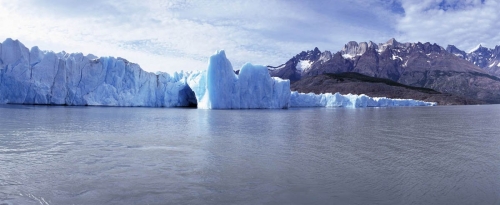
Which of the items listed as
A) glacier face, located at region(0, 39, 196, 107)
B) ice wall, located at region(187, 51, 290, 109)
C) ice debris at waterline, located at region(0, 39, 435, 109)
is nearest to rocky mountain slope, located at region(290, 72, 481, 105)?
ice debris at waterline, located at region(0, 39, 435, 109)

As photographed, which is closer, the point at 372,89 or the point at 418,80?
the point at 372,89

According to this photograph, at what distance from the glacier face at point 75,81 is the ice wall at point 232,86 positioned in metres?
4.74

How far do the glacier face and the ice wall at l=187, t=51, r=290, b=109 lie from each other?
474 cm

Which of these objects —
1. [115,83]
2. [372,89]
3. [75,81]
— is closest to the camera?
[75,81]

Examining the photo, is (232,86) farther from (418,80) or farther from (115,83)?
(418,80)

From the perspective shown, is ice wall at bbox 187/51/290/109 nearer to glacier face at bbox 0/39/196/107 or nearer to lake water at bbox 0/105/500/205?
glacier face at bbox 0/39/196/107

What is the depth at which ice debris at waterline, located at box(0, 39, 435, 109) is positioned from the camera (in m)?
31.4

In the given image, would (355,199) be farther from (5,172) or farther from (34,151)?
(34,151)

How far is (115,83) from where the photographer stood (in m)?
35.5

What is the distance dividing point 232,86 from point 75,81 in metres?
15.3

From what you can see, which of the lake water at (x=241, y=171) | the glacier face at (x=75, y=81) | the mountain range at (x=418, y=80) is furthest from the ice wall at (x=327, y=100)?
the mountain range at (x=418, y=80)

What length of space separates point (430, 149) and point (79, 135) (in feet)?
34.3

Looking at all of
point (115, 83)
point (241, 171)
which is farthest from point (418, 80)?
point (241, 171)

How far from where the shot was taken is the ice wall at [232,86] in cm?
3278
